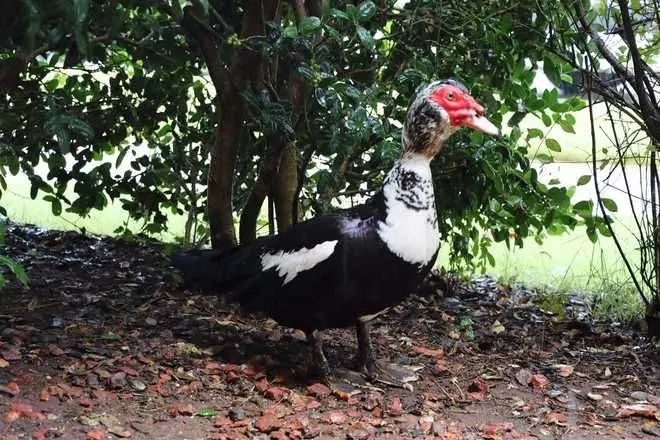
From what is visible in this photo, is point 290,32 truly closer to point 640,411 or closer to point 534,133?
point 534,133

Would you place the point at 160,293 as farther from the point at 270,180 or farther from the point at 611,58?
the point at 611,58

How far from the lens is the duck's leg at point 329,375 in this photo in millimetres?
3129

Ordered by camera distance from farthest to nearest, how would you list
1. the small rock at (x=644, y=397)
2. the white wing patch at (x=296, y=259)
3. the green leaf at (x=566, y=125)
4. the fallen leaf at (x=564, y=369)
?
the green leaf at (x=566, y=125) → the fallen leaf at (x=564, y=369) → the small rock at (x=644, y=397) → the white wing patch at (x=296, y=259)

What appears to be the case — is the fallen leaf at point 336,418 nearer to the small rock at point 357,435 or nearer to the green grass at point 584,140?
the small rock at point 357,435

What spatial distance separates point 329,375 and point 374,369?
197 millimetres

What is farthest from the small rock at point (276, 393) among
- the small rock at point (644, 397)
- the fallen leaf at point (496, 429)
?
the small rock at point (644, 397)

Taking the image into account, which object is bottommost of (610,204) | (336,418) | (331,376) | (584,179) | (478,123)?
(336,418)

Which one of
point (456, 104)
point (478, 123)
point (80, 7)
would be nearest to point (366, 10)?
point (456, 104)

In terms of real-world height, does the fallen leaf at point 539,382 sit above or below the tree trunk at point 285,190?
below

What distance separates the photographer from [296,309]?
316 cm

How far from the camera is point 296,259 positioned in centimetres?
314

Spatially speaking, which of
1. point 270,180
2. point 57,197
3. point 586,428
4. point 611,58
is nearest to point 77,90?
point 57,197

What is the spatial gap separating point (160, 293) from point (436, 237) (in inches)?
58.8

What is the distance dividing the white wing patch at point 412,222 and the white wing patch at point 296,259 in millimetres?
207
